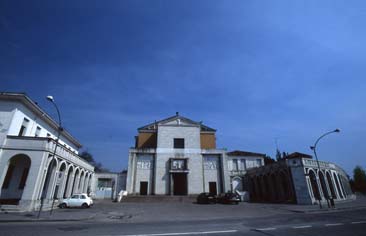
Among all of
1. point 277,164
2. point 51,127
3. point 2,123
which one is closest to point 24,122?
point 2,123

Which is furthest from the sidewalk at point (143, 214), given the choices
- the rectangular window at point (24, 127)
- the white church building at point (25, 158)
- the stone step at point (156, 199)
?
the stone step at point (156, 199)

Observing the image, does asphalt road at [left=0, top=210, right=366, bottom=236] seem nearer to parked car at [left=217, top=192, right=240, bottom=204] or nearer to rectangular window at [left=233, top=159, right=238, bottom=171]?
parked car at [left=217, top=192, right=240, bottom=204]

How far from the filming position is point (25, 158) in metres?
20.6

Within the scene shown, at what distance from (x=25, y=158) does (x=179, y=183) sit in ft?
73.2

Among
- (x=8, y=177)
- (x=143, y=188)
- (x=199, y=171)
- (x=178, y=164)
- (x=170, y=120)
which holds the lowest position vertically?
(x=143, y=188)

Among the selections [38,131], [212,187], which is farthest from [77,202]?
[212,187]

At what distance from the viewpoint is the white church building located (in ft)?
57.6

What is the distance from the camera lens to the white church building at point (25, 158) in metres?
17.5

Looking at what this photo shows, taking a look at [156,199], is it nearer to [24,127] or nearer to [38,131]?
[38,131]

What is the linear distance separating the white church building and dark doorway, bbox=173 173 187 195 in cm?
1704

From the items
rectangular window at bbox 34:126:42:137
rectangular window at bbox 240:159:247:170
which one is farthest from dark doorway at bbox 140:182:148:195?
rectangular window at bbox 240:159:247:170

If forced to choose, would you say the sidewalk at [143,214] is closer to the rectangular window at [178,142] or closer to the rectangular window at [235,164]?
the rectangular window at [178,142]

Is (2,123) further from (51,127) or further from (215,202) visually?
(215,202)

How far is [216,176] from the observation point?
33.8 metres
